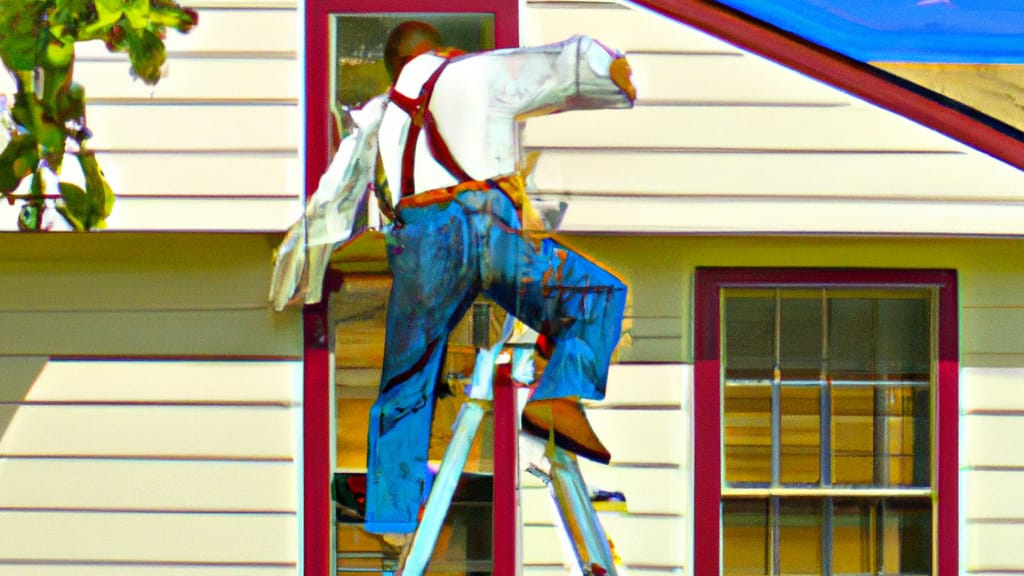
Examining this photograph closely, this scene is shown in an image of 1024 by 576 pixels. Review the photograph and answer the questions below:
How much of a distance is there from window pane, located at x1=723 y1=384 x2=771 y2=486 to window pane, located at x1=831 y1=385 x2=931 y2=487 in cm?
26

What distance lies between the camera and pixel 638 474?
3781mm

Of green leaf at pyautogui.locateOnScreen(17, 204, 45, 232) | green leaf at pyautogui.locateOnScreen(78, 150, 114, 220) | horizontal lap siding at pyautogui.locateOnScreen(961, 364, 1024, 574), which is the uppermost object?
green leaf at pyautogui.locateOnScreen(78, 150, 114, 220)

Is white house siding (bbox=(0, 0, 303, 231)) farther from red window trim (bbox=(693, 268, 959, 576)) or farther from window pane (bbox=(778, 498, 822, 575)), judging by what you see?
window pane (bbox=(778, 498, 822, 575))

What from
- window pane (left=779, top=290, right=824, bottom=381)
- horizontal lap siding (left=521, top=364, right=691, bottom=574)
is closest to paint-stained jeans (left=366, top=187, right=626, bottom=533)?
horizontal lap siding (left=521, top=364, right=691, bottom=574)

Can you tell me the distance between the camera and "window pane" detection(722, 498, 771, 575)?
3852 mm

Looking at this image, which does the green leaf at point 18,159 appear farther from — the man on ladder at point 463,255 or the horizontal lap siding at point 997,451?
the horizontal lap siding at point 997,451

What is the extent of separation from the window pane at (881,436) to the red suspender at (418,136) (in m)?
1.66

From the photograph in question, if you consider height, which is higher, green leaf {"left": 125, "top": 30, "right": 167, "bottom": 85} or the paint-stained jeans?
green leaf {"left": 125, "top": 30, "right": 167, "bottom": 85}

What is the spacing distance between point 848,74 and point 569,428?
164 centimetres

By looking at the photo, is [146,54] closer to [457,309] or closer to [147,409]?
[147,409]

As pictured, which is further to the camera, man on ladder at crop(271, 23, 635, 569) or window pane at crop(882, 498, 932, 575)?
window pane at crop(882, 498, 932, 575)

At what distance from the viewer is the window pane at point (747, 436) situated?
3844mm

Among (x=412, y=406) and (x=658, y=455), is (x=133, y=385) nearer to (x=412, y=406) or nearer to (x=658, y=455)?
(x=412, y=406)

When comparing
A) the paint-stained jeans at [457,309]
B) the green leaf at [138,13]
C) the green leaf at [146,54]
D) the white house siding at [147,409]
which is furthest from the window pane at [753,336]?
the green leaf at [138,13]
